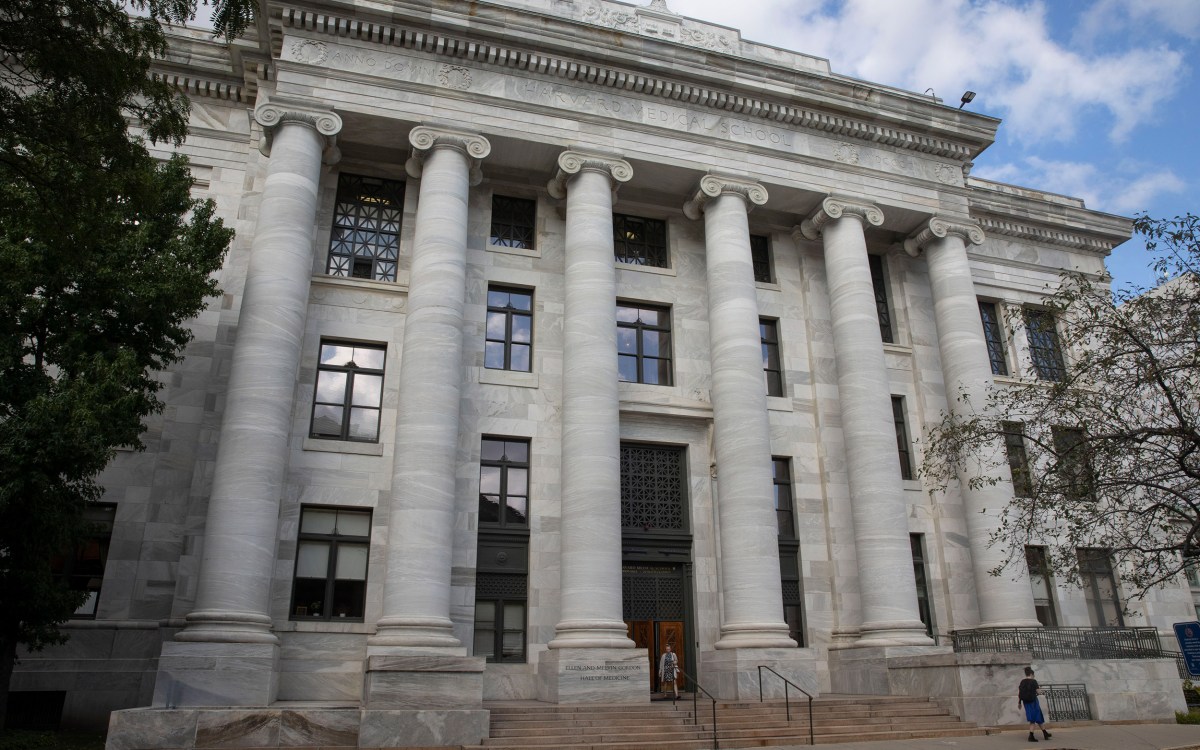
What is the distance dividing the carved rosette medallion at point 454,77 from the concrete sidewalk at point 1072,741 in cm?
1769

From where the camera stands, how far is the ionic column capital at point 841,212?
2530 centimetres

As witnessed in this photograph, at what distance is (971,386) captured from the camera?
2489cm

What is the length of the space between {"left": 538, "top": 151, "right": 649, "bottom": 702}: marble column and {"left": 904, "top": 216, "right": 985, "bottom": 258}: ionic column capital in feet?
32.5

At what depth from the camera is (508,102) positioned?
23094 millimetres

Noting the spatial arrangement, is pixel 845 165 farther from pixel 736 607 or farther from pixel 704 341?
pixel 736 607

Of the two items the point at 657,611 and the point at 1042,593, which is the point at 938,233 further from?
the point at 657,611

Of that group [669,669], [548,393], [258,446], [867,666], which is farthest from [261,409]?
[867,666]

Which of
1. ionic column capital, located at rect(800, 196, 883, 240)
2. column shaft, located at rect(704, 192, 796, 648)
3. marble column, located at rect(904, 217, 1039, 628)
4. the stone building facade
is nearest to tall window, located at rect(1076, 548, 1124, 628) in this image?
the stone building facade

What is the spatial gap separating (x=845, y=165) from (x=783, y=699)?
51.0 feet

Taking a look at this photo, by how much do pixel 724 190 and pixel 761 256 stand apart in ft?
11.3

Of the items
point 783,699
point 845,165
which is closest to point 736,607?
point 783,699

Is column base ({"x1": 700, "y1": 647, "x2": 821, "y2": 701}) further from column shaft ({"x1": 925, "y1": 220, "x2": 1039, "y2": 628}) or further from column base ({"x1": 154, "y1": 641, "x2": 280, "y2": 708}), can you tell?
column base ({"x1": 154, "y1": 641, "x2": 280, "y2": 708})

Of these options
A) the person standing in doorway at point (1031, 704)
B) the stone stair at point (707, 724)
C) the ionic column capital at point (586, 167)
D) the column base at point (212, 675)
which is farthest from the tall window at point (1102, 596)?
the column base at point (212, 675)

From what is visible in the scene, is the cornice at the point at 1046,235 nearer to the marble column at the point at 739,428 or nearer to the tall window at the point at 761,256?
the tall window at the point at 761,256
